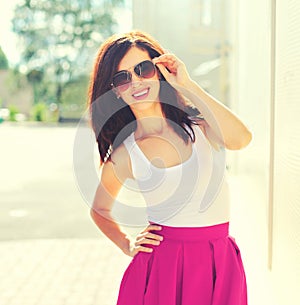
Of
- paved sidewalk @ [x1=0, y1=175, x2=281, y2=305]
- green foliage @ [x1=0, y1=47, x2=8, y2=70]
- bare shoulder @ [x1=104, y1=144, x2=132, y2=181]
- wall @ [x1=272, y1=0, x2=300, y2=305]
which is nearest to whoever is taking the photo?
bare shoulder @ [x1=104, y1=144, x2=132, y2=181]

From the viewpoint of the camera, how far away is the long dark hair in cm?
172

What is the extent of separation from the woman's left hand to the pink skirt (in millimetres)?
410

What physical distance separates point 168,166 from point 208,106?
211mm

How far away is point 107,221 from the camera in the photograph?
1.87m

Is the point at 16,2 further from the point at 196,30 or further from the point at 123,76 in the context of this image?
the point at 123,76

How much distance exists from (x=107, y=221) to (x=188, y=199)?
300mm

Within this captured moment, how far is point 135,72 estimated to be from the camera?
66.4 inches

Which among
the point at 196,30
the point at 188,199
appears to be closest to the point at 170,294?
A: the point at 188,199

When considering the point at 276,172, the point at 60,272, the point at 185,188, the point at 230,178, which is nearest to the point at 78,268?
the point at 60,272

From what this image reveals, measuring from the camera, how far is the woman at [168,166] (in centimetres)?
168

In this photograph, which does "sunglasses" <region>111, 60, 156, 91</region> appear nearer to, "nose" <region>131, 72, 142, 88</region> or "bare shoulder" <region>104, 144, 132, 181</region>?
"nose" <region>131, 72, 142, 88</region>

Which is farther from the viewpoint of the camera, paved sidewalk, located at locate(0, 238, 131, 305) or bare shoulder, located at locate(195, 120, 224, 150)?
paved sidewalk, located at locate(0, 238, 131, 305)

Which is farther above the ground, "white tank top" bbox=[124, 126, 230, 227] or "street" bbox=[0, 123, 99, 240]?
"white tank top" bbox=[124, 126, 230, 227]

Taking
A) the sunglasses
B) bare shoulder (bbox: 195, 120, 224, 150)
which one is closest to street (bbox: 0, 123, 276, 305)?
bare shoulder (bbox: 195, 120, 224, 150)
